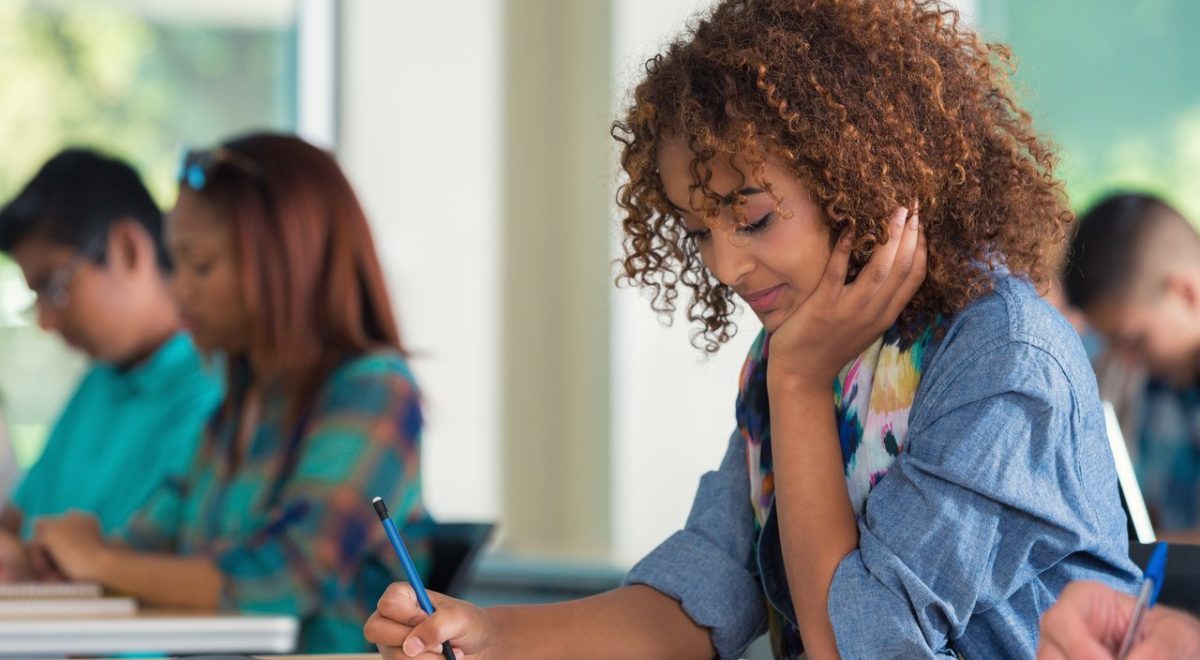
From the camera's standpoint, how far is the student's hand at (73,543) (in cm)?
224

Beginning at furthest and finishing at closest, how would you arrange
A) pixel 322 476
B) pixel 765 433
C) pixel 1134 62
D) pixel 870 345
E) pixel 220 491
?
pixel 1134 62, pixel 220 491, pixel 322 476, pixel 765 433, pixel 870 345

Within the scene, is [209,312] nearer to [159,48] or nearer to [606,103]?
[606,103]

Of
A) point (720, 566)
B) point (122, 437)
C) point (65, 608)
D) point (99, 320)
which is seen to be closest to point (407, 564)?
point (720, 566)

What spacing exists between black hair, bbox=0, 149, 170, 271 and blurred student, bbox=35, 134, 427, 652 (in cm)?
56

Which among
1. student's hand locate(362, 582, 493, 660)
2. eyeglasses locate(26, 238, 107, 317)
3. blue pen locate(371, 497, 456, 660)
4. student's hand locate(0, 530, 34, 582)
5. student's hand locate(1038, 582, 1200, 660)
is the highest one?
student's hand locate(1038, 582, 1200, 660)

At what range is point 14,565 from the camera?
2412 mm

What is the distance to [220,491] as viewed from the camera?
2.46 metres

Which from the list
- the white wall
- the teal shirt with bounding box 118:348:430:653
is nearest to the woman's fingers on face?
the teal shirt with bounding box 118:348:430:653

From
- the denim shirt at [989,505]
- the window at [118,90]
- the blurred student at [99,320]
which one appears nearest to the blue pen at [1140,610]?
the denim shirt at [989,505]

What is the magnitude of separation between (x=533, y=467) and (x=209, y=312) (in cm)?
165

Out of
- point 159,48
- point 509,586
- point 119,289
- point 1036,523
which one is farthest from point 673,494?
point 1036,523

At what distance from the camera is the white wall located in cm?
405

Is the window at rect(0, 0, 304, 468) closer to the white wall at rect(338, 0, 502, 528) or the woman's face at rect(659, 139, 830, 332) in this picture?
the white wall at rect(338, 0, 502, 528)

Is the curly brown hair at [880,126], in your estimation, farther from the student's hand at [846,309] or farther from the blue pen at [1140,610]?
the blue pen at [1140,610]
